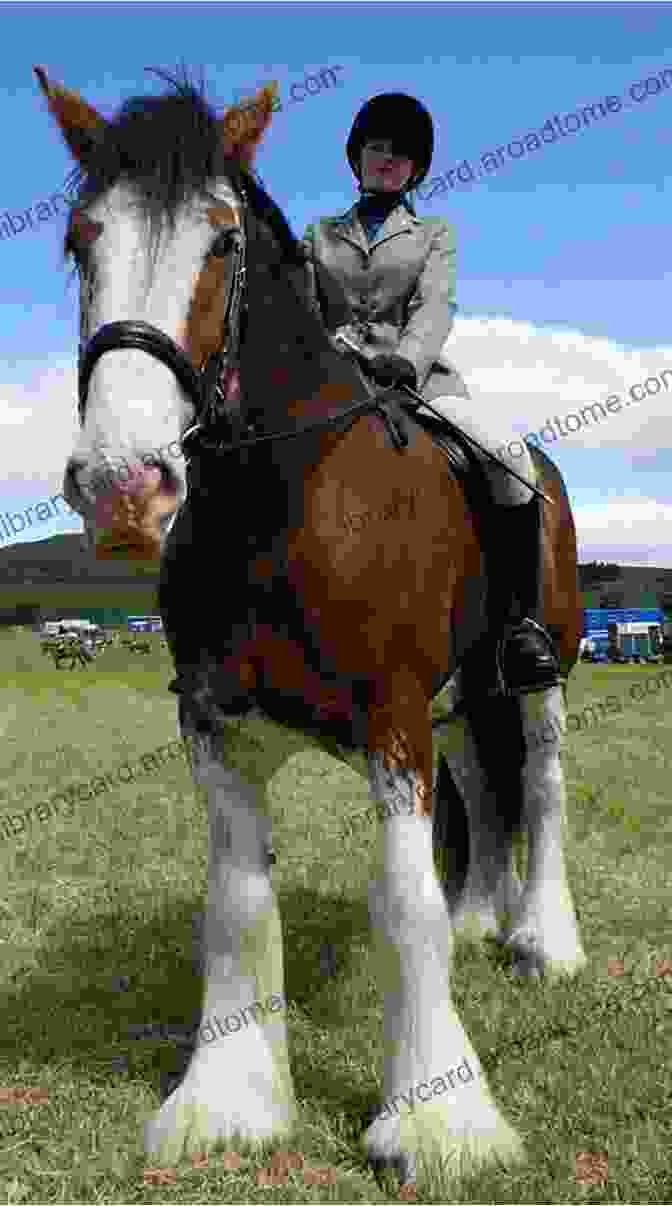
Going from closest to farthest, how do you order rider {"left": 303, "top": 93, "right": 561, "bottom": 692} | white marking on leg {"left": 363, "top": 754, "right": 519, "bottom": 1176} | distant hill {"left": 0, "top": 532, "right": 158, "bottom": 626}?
white marking on leg {"left": 363, "top": 754, "right": 519, "bottom": 1176} → rider {"left": 303, "top": 93, "right": 561, "bottom": 692} → distant hill {"left": 0, "top": 532, "right": 158, "bottom": 626}

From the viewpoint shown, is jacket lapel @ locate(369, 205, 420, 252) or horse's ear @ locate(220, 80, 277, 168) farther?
jacket lapel @ locate(369, 205, 420, 252)

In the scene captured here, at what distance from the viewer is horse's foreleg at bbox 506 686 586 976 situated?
20.5ft

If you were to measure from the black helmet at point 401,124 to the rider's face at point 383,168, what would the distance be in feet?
0.13

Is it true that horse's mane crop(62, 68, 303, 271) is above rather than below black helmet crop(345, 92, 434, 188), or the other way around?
below

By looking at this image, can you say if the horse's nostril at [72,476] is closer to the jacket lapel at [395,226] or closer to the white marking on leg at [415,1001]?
the white marking on leg at [415,1001]

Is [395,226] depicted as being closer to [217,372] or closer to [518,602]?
[217,372]

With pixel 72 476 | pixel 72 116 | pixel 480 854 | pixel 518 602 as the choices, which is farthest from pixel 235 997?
pixel 72 116

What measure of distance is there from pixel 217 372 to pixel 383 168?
184cm

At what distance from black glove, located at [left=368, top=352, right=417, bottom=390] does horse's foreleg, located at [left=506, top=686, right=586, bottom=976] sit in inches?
94.8

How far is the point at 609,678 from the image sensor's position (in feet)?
93.1

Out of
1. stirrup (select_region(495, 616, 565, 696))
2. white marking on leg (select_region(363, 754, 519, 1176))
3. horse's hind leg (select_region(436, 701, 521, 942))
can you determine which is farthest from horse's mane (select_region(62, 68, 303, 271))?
horse's hind leg (select_region(436, 701, 521, 942))

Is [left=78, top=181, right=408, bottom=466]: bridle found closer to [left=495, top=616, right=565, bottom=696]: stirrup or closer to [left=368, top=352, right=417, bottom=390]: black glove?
[left=368, top=352, right=417, bottom=390]: black glove

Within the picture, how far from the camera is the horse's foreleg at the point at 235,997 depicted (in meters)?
4.36

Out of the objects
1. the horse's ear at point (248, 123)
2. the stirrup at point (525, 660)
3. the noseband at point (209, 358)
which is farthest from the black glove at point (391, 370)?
the stirrup at point (525, 660)
